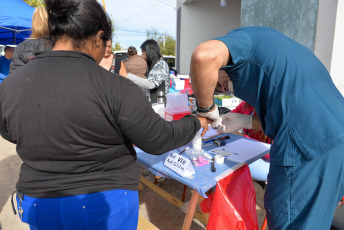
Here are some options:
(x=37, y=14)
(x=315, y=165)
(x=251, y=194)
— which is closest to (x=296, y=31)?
(x=251, y=194)

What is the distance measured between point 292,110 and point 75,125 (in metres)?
0.88

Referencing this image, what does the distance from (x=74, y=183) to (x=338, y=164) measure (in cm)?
113

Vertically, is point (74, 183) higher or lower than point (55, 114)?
lower

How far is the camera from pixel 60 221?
919 millimetres

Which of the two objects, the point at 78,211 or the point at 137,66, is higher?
the point at 137,66

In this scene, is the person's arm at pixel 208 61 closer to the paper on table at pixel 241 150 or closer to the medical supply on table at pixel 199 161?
the medical supply on table at pixel 199 161

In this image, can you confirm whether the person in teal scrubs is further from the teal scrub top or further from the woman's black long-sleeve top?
the woman's black long-sleeve top

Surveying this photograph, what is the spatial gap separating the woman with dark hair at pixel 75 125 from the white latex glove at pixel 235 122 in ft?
2.73

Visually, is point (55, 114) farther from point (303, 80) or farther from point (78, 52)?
point (303, 80)

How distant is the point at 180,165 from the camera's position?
1.42 metres

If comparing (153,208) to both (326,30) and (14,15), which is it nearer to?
(326,30)

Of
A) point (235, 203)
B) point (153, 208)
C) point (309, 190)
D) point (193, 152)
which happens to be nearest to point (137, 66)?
point (153, 208)

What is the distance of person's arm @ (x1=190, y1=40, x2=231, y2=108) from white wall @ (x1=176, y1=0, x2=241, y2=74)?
7.36 m

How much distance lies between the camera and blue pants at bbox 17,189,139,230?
0.91 metres
